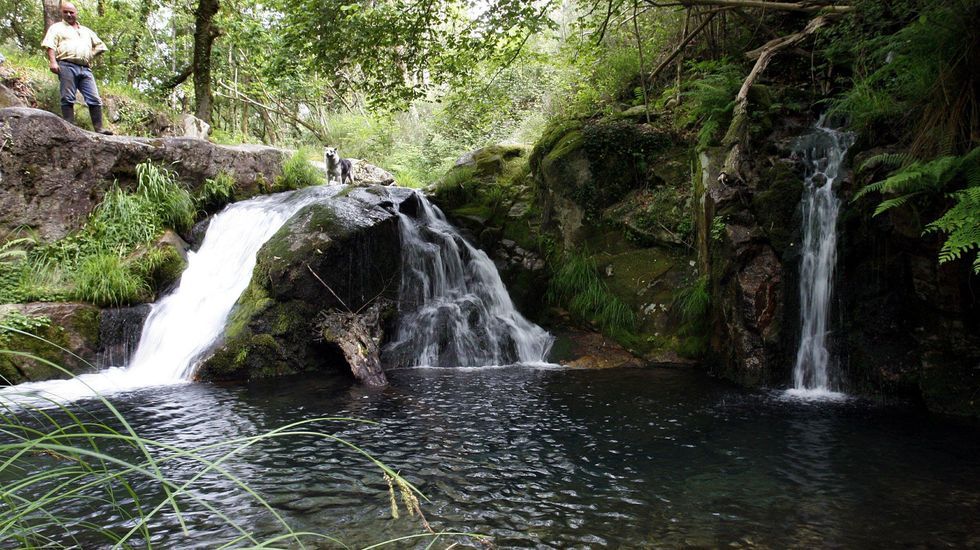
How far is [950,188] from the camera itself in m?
4.80

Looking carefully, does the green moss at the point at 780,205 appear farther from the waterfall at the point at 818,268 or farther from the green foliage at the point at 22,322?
the green foliage at the point at 22,322

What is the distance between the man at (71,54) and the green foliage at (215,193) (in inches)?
84.1

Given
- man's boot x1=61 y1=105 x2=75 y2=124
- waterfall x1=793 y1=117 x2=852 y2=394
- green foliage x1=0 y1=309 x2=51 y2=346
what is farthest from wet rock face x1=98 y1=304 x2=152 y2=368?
waterfall x1=793 y1=117 x2=852 y2=394

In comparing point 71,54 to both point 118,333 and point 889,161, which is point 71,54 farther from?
point 889,161

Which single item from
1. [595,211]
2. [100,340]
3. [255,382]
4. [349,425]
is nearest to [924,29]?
[595,211]

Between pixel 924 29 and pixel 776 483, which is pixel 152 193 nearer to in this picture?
pixel 776 483

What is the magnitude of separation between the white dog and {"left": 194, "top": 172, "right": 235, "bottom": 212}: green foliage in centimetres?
268

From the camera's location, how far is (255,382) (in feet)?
22.5

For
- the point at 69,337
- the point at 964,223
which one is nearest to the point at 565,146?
the point at 964,223

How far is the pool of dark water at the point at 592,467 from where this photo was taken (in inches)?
124

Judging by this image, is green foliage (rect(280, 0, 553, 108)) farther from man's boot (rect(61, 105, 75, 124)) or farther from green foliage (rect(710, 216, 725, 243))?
man's boot (rect(61, 105, 75, 124))

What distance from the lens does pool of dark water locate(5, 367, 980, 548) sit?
3.16 m

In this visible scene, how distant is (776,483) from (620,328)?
4.52m

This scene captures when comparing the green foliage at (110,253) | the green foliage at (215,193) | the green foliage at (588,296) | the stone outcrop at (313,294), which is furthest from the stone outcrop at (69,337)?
the green foliage at (588,296)
